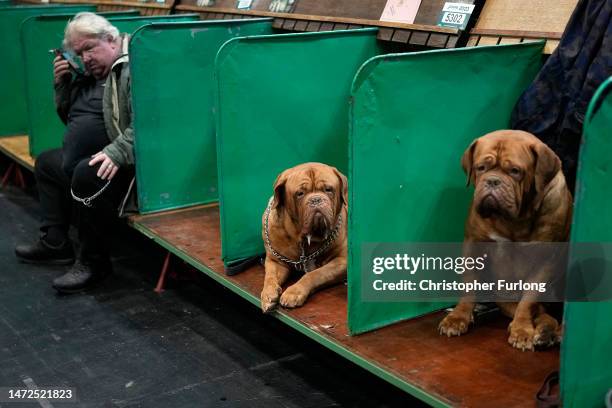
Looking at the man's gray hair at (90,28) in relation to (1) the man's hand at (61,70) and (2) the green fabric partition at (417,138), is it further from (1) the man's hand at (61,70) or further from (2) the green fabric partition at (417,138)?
(2) the green fabric partition at (417,138)

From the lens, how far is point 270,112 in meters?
Result: 3.28

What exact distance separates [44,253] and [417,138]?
2.55 metres

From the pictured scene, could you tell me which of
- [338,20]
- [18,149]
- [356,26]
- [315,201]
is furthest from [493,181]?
[18,149]

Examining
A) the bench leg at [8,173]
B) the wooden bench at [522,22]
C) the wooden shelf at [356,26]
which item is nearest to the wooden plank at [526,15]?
the wooden bench at [522,22]

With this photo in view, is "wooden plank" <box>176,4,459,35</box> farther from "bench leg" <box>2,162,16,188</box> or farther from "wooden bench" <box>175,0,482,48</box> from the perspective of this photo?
"bench leg" <box>2,162,16,188</box>

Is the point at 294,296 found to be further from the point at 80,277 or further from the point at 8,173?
the point at 8,173

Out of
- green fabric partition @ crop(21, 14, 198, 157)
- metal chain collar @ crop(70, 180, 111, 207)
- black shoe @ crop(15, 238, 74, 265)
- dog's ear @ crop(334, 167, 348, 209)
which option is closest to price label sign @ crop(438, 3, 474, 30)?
dog's ear @ crop(334, 167, 348, 209)

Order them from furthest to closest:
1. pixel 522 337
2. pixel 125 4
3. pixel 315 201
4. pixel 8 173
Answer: pixel 8 173
pixel 125 4
pixel 315 201
pixel 522 337

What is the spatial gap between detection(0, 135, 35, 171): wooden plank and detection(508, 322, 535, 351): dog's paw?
11.2 feet

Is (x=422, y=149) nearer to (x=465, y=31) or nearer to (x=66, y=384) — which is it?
(x=465, y=31)

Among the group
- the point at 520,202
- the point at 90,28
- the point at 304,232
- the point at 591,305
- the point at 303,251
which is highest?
the point at 90,28

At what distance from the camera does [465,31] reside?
3.27 m

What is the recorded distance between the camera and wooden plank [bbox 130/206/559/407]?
2.26 m

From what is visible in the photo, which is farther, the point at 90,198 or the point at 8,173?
the point at 8,173
